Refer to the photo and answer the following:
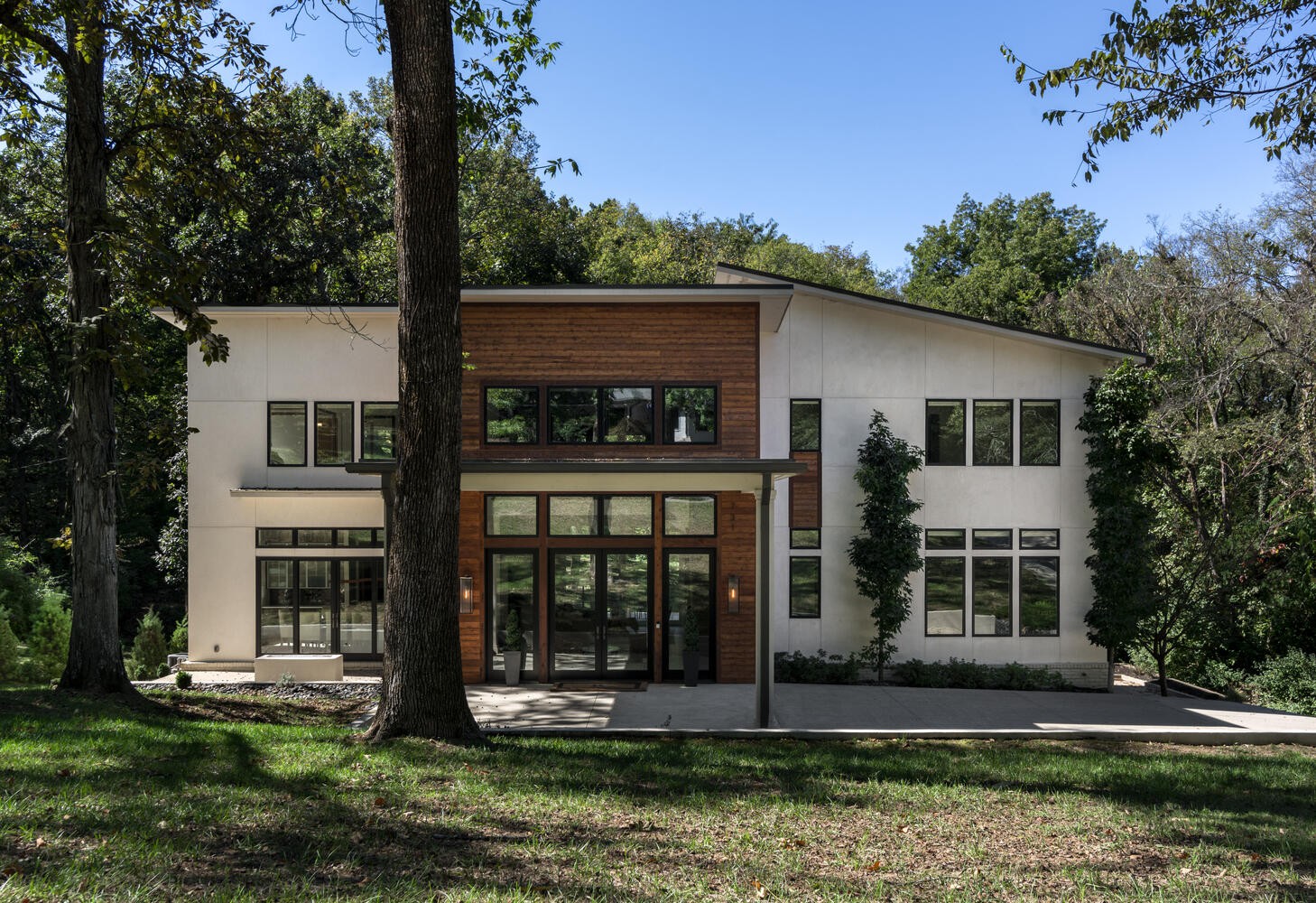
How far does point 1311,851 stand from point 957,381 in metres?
11.0

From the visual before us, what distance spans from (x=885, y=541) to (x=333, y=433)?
31.7ft

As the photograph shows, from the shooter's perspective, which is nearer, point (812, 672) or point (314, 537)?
point (812, 672)

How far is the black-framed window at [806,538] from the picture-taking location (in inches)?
634

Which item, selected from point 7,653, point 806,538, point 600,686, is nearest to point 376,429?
point 600,686

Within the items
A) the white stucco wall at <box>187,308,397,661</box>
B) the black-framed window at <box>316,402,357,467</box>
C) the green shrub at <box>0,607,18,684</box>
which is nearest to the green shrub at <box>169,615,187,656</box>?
the white stucco wall at <box>187,308,397,661</box>

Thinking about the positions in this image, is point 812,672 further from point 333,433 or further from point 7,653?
point 7,653

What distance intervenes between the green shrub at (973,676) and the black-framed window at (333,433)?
10267 mm

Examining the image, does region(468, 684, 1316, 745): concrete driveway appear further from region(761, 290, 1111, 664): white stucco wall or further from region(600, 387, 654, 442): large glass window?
region(600, 387, 654, 442): large glass window

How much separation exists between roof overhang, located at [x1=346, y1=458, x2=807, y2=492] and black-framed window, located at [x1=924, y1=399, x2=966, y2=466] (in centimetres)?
446

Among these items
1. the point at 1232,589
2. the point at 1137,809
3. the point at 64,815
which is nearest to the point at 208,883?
the point at 64,815

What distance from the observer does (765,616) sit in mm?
11922

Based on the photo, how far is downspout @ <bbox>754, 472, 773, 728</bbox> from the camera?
11.8 metres

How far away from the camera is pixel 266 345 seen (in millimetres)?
15938

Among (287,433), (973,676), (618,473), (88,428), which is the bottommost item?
(973,676)
